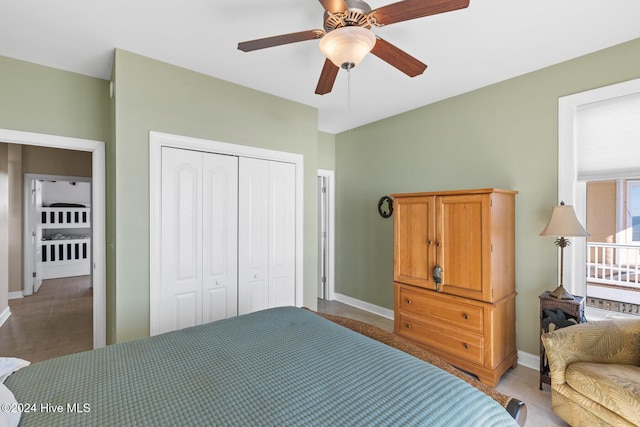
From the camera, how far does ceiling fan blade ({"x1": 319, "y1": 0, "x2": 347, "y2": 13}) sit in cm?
136

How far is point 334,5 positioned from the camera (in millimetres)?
1381

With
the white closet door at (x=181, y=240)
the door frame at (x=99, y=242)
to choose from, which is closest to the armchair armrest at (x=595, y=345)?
the white closet door at (x=181, y=240)

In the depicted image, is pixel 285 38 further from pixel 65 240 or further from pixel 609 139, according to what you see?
pixel 65 240

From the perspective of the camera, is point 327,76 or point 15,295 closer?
point 327,76

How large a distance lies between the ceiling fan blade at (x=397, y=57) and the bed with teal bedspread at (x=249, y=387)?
1601 millimetres

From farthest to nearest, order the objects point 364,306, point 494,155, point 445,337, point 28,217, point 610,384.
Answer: point 28,217 < point 364,306 < point 494,155 < point 445,337 < point 610,384

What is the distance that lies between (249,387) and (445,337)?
2176 mm

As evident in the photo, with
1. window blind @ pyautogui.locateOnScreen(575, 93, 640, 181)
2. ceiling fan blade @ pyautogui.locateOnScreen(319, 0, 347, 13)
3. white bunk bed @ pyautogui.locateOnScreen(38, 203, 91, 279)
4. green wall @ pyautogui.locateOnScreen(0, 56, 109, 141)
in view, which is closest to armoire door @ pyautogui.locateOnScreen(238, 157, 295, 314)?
green wall @ pyautogui.locateOnScreen(0, 56, 109, 141)

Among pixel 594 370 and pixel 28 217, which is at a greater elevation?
pixel 28 217

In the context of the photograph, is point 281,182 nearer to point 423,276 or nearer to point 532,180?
point 423,276

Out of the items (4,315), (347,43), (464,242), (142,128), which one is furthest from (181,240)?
(4,315)

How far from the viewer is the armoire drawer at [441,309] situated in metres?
2.48

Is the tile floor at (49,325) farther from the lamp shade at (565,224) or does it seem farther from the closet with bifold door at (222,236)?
the lamp shade at (565,224)

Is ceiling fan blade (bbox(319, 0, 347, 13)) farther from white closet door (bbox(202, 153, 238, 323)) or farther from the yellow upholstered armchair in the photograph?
the yellow upholstered armchair
